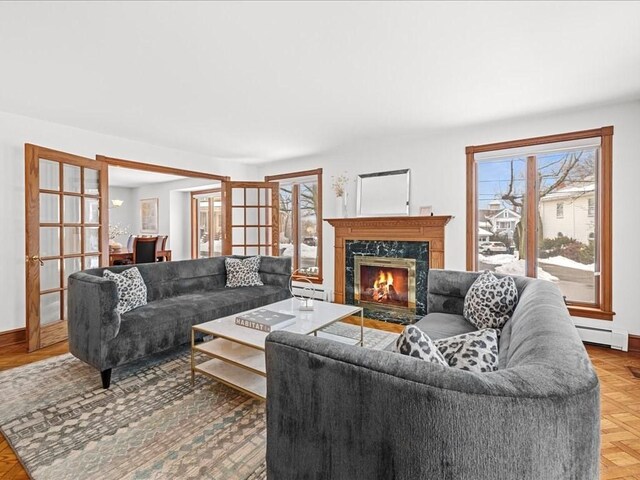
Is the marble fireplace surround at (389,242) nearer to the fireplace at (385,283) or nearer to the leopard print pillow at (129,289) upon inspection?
the fireplace at (385,283)

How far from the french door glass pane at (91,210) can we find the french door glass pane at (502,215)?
14.3 ft

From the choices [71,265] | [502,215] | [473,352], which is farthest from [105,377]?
[502,215]

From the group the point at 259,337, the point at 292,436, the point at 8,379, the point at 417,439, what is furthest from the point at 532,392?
the point at 8,379

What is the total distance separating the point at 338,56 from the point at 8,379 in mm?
3399

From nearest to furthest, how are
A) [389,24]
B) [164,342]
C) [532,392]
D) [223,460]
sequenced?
[532,392], [223,460], [389,24], [164,342]

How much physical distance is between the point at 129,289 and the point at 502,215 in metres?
3.87

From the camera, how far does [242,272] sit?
4.03 meters

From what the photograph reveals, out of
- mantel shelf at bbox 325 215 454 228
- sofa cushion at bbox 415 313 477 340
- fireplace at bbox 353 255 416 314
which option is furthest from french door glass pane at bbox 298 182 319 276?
sofa cushion at bbox 415 313 477 340

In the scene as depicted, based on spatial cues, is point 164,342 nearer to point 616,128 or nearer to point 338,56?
point 338,56

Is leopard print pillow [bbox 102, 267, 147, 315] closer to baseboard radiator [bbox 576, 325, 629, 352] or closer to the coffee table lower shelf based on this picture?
the coffee table lower shelf

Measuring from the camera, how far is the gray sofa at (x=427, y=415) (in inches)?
29.0

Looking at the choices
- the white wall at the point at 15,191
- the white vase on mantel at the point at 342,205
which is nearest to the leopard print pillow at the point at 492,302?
the white vase on mantel at the point at 342,205

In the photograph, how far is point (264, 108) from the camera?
10.0ft

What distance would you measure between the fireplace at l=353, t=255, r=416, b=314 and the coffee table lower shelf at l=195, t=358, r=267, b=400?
2.38 metres
